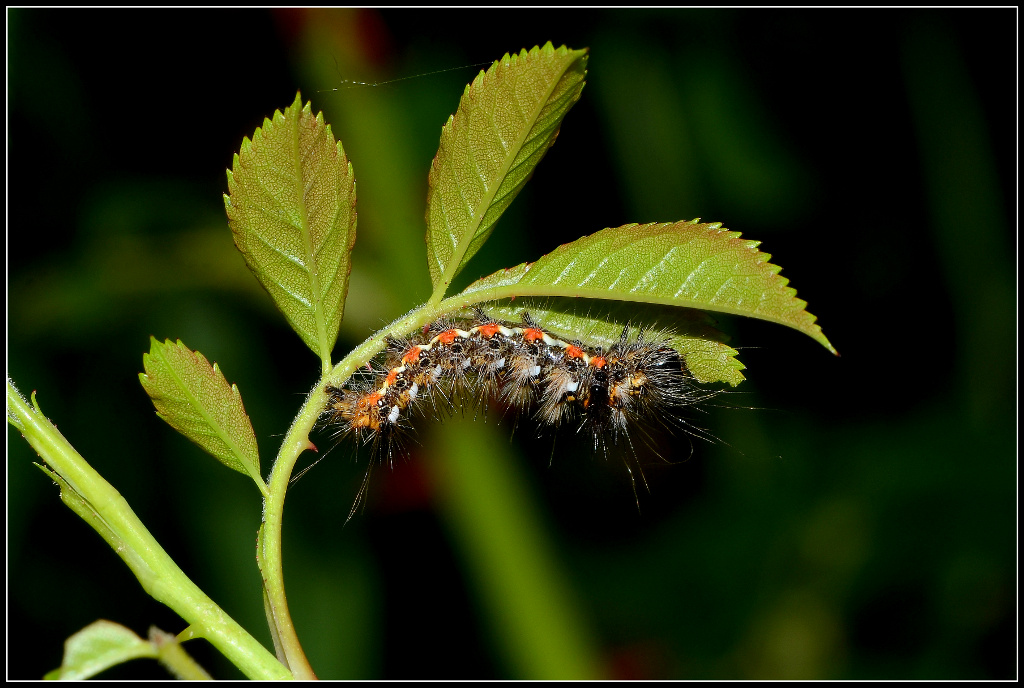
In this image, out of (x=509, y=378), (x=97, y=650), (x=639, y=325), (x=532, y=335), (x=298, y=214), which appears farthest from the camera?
(x=509, y=378)

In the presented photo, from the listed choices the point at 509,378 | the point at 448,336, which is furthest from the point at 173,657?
the point at 509,378

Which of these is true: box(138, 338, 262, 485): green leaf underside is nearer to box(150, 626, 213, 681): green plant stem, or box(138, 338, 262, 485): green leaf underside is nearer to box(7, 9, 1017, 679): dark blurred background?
box(150, 626, 213, 681): green plant stem

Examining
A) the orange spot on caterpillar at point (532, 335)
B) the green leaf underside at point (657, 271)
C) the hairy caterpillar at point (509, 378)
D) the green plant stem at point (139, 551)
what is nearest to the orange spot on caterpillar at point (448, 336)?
the hairy caterpillar at point (509, 378)

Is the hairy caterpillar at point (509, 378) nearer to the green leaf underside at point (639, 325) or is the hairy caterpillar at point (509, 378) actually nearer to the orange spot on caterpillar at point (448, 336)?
the orange spot on caterpillar at point (448, 336)

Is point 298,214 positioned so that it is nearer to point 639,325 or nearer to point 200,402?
point 200,402

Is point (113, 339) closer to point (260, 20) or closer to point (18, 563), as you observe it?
point (18, 563)

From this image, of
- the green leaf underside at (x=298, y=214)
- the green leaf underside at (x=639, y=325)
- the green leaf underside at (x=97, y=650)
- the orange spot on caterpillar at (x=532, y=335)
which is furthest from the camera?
the orange spot on caterpillar at (x=532, y=335)
